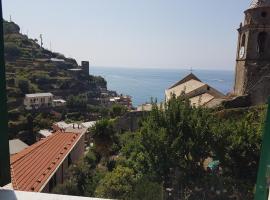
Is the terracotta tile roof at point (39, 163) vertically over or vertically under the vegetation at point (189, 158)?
under

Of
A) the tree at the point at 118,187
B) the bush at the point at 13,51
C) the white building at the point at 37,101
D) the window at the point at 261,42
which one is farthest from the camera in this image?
the bush at the point at 13,51

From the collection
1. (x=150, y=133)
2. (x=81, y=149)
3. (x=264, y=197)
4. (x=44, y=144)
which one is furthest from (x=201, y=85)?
(x=264, y=197)

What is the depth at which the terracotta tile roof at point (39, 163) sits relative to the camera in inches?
367

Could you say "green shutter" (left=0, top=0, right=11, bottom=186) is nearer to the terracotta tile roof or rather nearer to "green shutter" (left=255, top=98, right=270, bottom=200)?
"green shutter" (left=255, top=98, right=270, bottom=200)

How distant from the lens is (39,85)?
57312 mm

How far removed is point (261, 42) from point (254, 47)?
0.76 m

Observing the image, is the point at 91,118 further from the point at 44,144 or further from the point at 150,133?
the point at 150,133

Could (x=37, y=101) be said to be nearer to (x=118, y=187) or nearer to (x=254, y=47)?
(x=254, y=47)

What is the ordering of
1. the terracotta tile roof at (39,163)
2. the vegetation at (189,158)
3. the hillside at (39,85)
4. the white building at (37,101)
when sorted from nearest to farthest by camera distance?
the vegetation at (189,158) < the terracotta tile roof at (39,163) < the hillside at (39,85) < the white building at (37,101)

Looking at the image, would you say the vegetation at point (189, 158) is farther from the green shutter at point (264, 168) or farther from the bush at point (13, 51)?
the bush at point (13, 51)

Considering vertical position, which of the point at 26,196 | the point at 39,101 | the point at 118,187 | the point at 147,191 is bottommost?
the point at 39,101

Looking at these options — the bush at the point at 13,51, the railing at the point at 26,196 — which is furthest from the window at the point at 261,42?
the bush at the point at 13,51

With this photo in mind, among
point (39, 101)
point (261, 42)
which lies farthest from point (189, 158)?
point (39, 101)

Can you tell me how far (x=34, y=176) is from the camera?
10.0m
